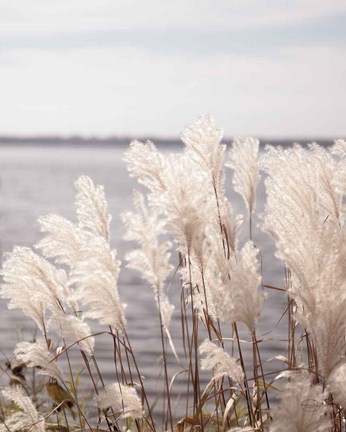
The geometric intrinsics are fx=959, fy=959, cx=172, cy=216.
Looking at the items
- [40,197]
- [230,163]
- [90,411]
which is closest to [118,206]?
[40,197]

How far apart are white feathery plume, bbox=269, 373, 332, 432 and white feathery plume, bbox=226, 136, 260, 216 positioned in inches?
56.8

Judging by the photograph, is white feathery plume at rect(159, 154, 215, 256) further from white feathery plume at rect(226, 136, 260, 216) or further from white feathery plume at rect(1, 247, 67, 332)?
white feathery plume at rect(226, 136, 260, 216)

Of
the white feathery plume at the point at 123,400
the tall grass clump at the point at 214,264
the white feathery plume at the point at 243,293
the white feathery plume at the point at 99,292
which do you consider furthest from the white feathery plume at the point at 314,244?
the white feathery plume at the point at 123,400

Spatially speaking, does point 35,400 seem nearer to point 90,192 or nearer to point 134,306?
point 90,192

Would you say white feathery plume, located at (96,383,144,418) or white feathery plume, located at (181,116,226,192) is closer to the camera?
white feathery plume, located at (96,383,144,418)

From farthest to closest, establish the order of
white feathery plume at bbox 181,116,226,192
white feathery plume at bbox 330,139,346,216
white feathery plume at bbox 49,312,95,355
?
1. white feathery plume at bbox 181,116,226,192
2. white feathery plume at bbox 330,139,346,216
3. white feathery plume at bbox 49,312,95,355

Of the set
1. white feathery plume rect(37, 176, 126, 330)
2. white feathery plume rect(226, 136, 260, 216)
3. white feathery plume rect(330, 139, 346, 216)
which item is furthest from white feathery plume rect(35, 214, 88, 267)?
white feathery plume rect(330, 139, 346, 216)

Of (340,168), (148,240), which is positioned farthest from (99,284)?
(340,168)

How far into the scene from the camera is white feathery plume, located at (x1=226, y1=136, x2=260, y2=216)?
407 centimetres

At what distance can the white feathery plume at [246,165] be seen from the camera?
4.07 metres

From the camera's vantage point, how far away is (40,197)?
40.2 metres

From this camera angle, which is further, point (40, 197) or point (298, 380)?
point (40, 197)

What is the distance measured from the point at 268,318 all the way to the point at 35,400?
23.0 feet

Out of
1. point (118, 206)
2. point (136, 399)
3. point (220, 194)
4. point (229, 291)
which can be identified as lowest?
point (136, 399)
